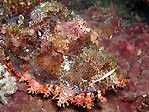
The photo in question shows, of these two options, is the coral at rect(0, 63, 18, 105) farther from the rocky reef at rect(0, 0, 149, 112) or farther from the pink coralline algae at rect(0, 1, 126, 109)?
the pink coralline algae at rect(0, 1, 126, 109)

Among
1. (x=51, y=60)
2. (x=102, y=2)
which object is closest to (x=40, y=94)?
(x=51, y=60)

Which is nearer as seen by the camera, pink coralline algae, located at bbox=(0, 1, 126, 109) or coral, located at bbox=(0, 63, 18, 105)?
pink coralline algae, located at bbox=(0, 1, 126, 109)

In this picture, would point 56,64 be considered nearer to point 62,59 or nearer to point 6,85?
point 62,59

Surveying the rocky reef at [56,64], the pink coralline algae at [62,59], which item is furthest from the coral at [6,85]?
the pink coralline algae at [62,59]

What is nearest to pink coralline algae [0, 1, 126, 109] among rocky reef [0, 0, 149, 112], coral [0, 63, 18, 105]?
rocky reef [0, 0, 149, 112]

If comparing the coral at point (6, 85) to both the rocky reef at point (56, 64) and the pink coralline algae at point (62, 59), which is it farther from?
the pink coralline algae at point (62, 59)

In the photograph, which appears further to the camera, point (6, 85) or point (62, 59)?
point (6, 85)

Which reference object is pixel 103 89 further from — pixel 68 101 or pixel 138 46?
pixel 138 46

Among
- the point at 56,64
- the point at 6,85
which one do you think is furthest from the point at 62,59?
the point at 6,85
